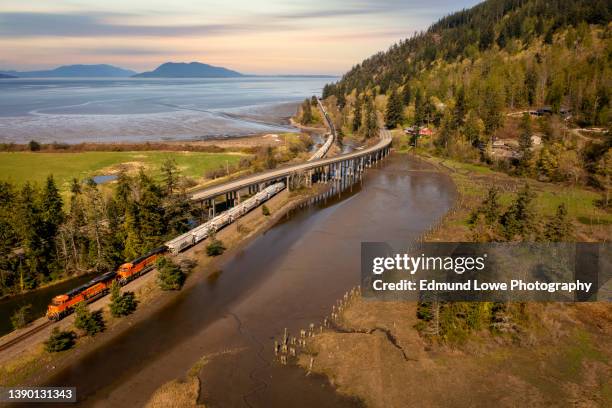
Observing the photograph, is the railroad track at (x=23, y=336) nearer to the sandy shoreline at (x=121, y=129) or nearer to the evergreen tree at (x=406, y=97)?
the sandy shoreline at (x=121, y=129)

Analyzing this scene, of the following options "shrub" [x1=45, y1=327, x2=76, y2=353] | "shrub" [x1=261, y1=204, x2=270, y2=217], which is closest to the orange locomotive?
"shrub" [x1=45, y1=327, x2=76, y2=353]

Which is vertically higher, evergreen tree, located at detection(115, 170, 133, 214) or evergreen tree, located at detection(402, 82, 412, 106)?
evergreen tree, located at detection(402, 82, 412, 106)

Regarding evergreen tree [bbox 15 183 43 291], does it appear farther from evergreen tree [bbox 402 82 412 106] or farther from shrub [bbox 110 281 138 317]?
evergreen tree [bbox 402 82 412 106]

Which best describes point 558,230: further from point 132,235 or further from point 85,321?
point 85,321

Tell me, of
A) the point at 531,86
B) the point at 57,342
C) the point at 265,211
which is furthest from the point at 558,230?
the point at 531,86

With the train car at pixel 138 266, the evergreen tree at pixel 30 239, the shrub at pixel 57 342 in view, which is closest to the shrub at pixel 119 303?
the train car at pixel 138 266

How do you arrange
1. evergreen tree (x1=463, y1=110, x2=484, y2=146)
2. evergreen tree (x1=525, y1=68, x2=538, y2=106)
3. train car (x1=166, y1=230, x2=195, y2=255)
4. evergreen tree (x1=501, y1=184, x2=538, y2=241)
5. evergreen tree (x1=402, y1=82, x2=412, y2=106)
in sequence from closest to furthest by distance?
train car (x1=166, y1=230, x2=195, y2=255), evergreen tree (x1=501, y1=184, x2=538, y2=241), evergreen tree (x1=463, y1=110, x2=484, y2=146), evergreen tree (x1=525, y1=68, x2=538, y2=106), evergreen tree (x1=402, y1=82, x2=412, y2=106)
